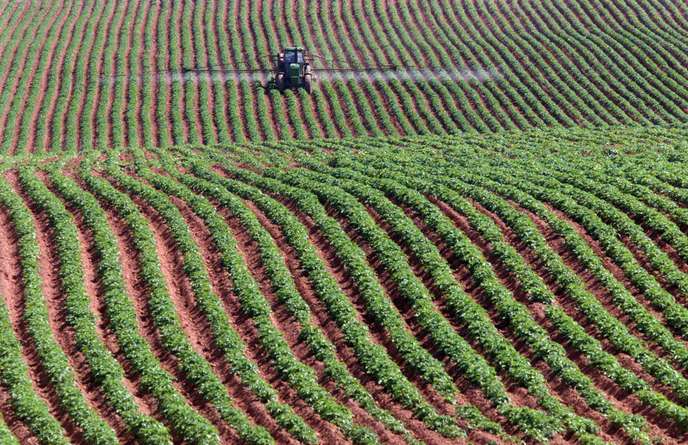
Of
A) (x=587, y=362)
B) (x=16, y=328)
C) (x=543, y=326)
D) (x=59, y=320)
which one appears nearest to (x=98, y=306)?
(x=59, y=320)

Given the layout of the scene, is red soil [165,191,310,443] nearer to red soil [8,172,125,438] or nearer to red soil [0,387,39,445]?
red soil [8,172,125,438]

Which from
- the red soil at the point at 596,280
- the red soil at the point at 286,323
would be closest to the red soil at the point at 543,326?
the red soil at the point at 596,280

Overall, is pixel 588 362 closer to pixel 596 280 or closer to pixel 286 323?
pixel 596 280

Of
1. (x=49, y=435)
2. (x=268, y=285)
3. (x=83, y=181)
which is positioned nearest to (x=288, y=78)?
(x=83, y=181)

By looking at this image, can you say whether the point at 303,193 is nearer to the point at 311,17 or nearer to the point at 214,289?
the point at 214,289

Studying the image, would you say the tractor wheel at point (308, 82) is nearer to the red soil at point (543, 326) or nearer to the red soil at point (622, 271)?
the red soil at point (543, 326)
